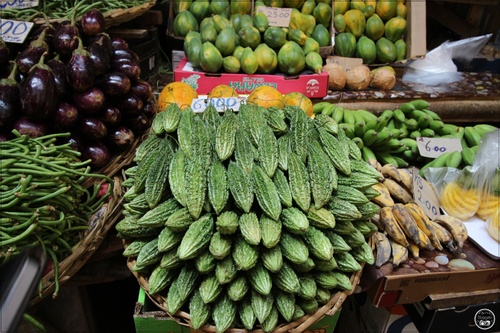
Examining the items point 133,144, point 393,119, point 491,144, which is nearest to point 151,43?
point 133,144

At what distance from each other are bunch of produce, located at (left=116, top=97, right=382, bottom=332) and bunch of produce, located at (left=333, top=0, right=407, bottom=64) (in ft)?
5.81

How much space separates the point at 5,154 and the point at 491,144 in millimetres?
2144

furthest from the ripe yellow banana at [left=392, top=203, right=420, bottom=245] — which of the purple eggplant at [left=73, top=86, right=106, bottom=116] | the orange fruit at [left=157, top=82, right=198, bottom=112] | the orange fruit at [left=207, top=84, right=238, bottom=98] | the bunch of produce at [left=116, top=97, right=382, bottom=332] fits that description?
the purple eggplant at [left=73, top=86, right=106, bottom=116]

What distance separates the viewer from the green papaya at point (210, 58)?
233 cm

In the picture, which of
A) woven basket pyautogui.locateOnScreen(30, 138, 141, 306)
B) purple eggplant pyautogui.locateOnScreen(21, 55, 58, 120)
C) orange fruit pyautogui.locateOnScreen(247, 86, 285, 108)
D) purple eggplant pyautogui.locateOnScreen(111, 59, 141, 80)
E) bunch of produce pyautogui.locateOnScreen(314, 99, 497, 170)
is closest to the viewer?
woven basket pyautogui.locateOnScreen(30, 138, 141, 306)

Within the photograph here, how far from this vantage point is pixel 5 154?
1.22 metres

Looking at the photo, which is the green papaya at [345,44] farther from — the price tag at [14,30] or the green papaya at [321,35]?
the price tag at [14,30]

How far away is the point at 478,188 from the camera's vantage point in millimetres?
1806

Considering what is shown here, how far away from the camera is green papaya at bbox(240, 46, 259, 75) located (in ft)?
7.74

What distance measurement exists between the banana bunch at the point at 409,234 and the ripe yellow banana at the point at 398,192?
47 millimetres

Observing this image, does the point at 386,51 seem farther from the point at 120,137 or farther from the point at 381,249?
the point at 120,137

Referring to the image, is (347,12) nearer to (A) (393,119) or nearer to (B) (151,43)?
(A) (393,119)

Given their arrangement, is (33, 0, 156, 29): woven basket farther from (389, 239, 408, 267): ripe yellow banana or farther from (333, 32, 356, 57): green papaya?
(389, 239, 408, 267): ripe yellow banana

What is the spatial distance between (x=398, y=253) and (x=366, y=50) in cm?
186
